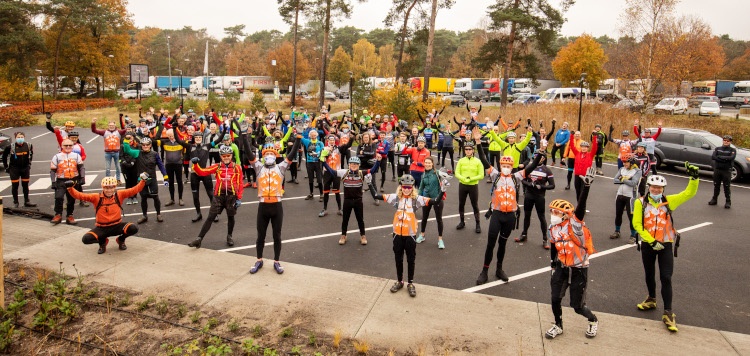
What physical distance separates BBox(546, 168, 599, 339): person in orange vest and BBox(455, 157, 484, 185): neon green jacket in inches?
139

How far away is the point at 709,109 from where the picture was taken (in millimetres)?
35969

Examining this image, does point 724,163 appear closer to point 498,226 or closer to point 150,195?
point 498,226

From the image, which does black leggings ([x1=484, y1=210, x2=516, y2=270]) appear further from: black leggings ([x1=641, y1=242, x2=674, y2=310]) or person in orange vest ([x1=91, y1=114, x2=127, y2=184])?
person in orange vest ([x1=91, y1=114, x2=127, y2=184])

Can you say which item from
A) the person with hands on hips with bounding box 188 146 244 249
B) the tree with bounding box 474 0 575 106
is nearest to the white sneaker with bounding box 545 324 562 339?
the person with hands on hips with bounding box 188 146 244 249

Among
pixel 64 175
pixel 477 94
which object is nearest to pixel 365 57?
pixel 477 94

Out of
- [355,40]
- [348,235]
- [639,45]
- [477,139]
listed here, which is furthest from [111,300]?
[355,40]

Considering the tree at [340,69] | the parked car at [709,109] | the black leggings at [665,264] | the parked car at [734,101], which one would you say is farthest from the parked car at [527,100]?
the black leggings at [665,264]

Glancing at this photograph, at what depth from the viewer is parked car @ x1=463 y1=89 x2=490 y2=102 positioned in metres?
61.3

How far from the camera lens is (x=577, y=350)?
5.82 meters

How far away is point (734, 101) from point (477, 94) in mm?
28252

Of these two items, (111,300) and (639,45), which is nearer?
(111,300)

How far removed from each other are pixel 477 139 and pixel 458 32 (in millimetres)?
104384

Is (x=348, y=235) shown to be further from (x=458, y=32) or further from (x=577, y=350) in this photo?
(x=458, y=32)

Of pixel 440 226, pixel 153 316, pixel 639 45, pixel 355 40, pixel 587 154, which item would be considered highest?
pixel 355 40
